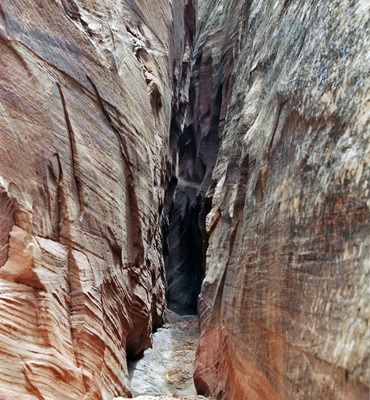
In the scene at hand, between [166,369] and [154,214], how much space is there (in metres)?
3.39

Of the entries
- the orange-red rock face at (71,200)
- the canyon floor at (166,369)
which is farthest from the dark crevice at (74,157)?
the canyon floor at (166,369)

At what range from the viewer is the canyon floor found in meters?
6.56

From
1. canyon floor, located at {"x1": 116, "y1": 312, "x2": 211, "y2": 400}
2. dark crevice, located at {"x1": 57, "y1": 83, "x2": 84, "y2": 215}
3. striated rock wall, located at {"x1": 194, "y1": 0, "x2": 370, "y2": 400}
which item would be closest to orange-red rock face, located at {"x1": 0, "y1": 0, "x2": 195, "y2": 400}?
dark crevice, located at {"x1": 57, "y1": 83, "x2": 84, "y2": 215}

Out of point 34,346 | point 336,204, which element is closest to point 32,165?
point 34,346

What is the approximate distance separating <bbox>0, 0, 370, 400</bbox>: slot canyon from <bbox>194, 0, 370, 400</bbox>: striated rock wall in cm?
2

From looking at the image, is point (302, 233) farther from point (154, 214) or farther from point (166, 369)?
point (154, 214)

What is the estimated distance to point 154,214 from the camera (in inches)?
373

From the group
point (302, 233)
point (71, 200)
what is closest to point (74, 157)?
point (71, 200)

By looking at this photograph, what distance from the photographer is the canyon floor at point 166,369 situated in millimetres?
Answer: 6562

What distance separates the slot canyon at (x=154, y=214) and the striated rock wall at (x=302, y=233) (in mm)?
19

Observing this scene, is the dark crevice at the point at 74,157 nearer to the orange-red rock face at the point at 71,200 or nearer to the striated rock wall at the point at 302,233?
the orange-red rock face at the point at 71,200

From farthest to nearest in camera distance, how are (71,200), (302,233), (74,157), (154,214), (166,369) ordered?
(154,214), (166,369), (74,157), (71,200), (302,233)

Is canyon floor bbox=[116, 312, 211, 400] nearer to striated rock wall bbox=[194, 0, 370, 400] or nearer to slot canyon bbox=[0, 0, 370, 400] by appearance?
slot canyon bbox=[0, 0, 370, 400]

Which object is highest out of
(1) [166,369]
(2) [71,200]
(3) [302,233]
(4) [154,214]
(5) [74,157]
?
(4) [154,214]
